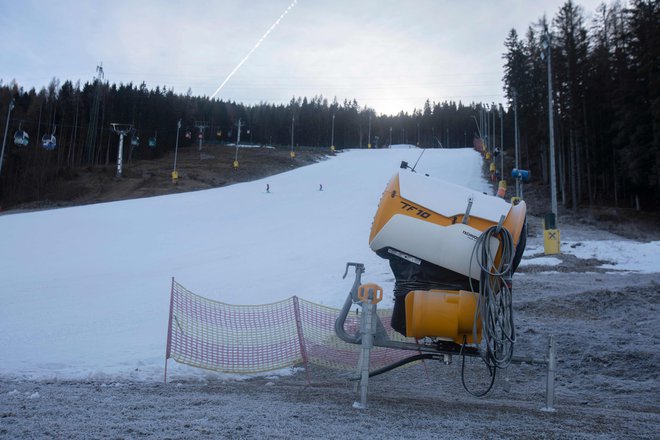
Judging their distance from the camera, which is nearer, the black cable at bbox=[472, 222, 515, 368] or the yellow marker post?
the black cable at bbox=[472, 222, 515, 368]

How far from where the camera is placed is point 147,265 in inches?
575

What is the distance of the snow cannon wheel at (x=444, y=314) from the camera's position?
3.59 metres

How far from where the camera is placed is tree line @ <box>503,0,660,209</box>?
29.5 m

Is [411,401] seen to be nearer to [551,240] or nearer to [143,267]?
[143,267]

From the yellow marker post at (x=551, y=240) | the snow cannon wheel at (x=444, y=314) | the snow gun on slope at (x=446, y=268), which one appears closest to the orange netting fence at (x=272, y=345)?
the snow gun on slope at (x=446, y=268)

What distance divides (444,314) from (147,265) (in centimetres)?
1296

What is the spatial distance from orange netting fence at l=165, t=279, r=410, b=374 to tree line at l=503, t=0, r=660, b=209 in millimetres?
28368

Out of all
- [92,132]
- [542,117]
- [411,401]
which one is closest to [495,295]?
[411,401]

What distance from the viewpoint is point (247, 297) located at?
1084 cm

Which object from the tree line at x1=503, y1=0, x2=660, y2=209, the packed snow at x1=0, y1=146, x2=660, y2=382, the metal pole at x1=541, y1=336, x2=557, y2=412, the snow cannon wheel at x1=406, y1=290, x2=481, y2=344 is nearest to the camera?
the snow cannon wheel at x1=406, y1=290, x2=481, y2=344

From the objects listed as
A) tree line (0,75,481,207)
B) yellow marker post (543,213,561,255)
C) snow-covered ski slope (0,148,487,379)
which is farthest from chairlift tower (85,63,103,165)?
yellow marker post (543,213,561,255)

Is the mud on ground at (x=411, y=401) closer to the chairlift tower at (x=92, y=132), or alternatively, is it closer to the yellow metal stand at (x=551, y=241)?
the yellow metal stand at (x=551, y=241)

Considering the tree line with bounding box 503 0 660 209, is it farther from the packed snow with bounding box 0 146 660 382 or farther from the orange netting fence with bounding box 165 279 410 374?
A: the orange netting fence with bounding box 165 279 410 374

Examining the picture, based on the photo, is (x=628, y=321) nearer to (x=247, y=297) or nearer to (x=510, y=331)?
(x=510, y=331)
